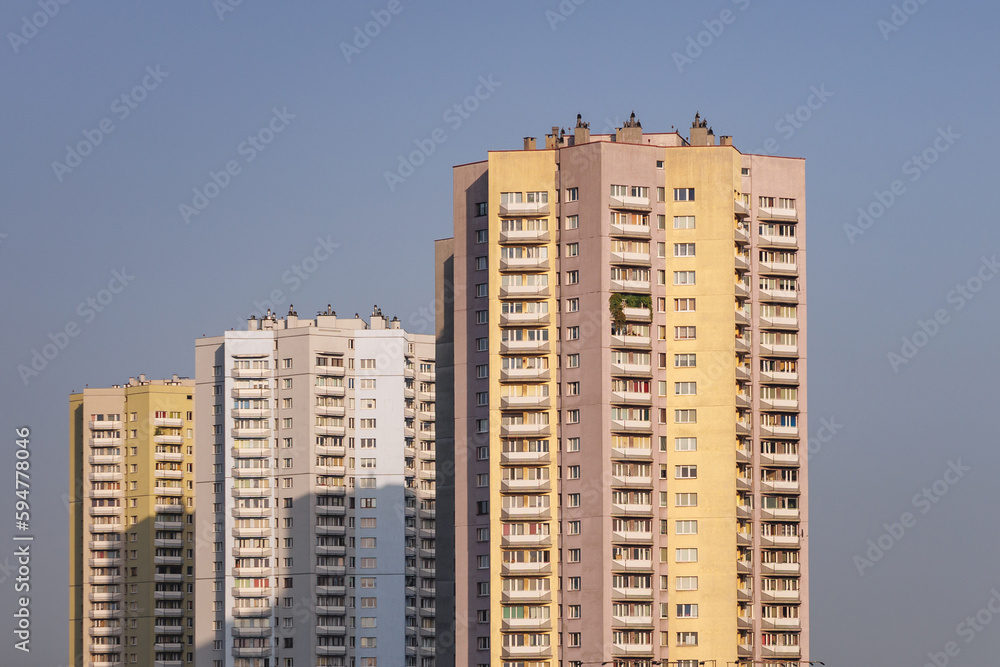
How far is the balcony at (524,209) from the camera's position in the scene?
156625mm

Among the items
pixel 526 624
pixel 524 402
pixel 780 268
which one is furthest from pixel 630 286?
pixel 526 624

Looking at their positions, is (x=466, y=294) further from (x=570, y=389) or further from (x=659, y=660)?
(x=659, y=660)

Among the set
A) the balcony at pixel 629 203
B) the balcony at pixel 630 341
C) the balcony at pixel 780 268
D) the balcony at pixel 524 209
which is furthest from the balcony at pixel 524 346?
the balcony at pixel 780 268

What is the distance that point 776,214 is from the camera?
162 meters

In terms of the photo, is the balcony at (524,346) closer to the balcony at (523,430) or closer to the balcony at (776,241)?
the balcony at (523,430)

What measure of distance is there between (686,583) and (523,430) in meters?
17.7

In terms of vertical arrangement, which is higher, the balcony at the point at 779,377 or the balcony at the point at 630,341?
the balcony at the point at 630,341

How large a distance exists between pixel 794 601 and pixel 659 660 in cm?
1496

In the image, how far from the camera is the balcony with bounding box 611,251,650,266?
154 metres

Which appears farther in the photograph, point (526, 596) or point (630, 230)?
point (630, 230)

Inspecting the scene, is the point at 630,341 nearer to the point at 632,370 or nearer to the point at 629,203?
the point at 632,370

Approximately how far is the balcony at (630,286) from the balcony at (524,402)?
1046 cm

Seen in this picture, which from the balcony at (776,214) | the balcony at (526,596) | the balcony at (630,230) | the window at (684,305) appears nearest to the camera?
the balcony at (526,596)

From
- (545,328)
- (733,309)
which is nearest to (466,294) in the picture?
(545,328)
